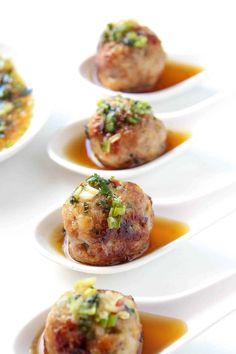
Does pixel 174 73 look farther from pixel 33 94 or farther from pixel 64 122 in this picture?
pixel 33 94

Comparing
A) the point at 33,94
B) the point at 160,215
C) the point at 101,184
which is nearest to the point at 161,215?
the point at 160,215

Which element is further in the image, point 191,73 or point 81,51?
point 81,51

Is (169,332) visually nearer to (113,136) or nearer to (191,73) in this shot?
(113,136)

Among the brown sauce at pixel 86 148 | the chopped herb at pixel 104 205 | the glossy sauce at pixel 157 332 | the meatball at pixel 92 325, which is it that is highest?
the chopped herb at pixel 104 205

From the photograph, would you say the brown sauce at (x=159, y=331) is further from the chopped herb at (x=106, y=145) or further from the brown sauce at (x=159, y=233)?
the chopped herb at (x=106, y=145)

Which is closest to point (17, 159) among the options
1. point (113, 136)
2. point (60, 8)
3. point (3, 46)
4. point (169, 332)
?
point (113, 136)

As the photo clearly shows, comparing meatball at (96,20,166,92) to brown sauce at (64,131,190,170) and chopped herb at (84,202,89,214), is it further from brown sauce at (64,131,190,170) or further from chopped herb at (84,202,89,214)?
chopped herb at (84,202,89,214)

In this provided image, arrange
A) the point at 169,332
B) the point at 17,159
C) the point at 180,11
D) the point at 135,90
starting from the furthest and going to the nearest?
the point at 180,11 → the point at 135,90 → the point at 17,159 → the point at 169,332

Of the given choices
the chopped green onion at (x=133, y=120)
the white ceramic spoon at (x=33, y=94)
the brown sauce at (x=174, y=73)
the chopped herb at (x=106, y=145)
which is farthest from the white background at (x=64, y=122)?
the chopped green onion at (x=133, y=120)
